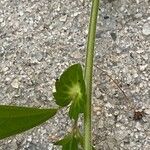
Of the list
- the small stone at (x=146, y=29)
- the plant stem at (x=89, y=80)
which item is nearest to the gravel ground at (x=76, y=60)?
the small stone at (x=146, y=29)

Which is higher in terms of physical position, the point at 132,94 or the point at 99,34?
the point at 99,34

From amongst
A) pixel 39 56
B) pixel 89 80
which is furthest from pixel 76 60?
pixel 89 80

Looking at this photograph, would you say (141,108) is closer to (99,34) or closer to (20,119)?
(99,34)

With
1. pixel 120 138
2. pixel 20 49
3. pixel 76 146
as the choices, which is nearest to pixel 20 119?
pixel 76 146

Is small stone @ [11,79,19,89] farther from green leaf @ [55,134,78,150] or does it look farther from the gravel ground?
green leaf @ [55,134,78,150]

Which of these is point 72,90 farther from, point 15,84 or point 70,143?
point 15,84

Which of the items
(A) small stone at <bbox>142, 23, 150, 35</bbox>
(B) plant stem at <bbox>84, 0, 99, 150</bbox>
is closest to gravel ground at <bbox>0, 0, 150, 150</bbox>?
(A) small stone at <bbox>142, 23, 150, 35</bbox>

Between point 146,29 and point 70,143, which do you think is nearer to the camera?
point 70,143
